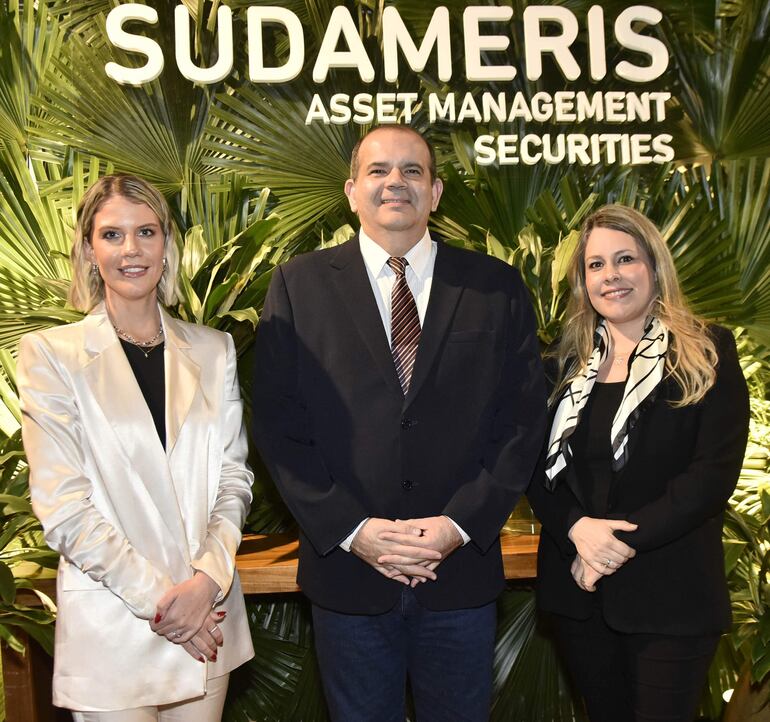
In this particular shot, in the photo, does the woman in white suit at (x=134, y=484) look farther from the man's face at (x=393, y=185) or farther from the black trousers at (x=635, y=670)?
the black trousers at (x=635, y=670)

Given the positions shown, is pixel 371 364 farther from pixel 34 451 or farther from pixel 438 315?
pixel 34 451

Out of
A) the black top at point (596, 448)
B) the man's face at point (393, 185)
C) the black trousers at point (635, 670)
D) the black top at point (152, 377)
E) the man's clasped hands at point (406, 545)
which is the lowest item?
the black trousers at point (635, 670)

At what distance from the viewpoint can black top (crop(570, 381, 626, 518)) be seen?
2273 mm

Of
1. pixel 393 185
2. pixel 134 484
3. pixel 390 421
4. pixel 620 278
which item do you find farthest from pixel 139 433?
pixel 620 278

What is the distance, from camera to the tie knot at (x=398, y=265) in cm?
229

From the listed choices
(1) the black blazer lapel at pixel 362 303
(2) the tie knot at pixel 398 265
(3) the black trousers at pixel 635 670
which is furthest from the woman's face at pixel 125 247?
(3) the black trousers at pixel 635 670

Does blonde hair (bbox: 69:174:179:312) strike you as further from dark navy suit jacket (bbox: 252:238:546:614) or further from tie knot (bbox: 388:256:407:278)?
tie knot (bbox: 388:256:407:278)

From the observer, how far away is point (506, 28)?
4.02 m

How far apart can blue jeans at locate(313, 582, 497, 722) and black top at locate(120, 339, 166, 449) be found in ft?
1.93

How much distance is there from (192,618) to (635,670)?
1.03 m

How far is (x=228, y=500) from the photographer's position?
217 centimetres

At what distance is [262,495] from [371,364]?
128 cm

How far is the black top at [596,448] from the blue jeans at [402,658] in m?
0.38

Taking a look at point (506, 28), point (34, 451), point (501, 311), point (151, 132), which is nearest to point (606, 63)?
point (506, 28)
